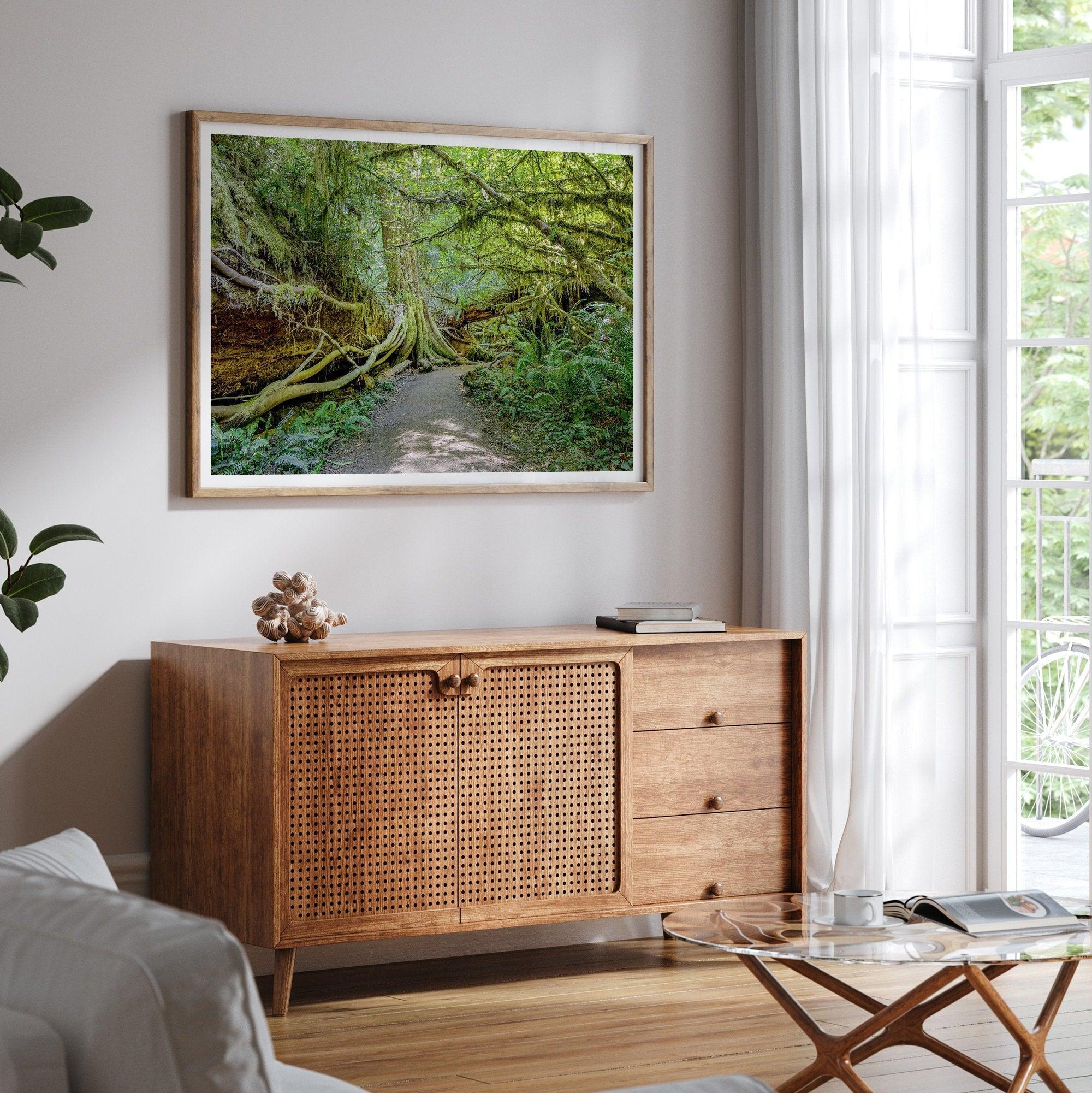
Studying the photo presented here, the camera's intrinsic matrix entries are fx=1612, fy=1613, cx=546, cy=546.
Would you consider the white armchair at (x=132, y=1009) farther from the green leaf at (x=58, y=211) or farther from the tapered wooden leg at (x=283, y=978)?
the tapered wooden leg at (x=283, y=978)

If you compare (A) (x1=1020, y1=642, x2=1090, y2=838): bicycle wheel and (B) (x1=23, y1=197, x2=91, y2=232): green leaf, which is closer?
(B) (x1=23, y1=197, x2=91, y2=232): green leaf

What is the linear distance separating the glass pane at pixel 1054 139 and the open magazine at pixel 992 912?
2.25 meters

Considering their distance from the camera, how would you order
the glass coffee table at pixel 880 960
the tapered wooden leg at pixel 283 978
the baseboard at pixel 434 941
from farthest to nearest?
1. the baseboard at pixel 434 941
2. the tapered wooden leg at pixel 283 978
3. the glass coffee table at pixel 880 960

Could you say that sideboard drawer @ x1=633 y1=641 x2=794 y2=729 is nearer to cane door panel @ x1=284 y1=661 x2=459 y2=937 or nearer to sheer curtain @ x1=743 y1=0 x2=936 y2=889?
sheer curtain @ x1=743 y1=0 x2=936 y2=889

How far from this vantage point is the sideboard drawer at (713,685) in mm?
3971

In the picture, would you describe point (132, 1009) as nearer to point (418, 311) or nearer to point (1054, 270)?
point (418, 311)

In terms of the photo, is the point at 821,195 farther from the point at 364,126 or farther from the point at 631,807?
the point at 631,807

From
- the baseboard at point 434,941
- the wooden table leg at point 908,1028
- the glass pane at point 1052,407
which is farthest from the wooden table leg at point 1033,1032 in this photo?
the glass pane at point 1052,407

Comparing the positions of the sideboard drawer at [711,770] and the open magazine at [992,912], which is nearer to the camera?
the open magazine at [992,912]

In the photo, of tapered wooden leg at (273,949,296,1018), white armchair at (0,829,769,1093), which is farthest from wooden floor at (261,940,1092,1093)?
white armchair at (0,829,769,1093)

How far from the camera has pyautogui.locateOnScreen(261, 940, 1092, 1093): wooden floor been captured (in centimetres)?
314

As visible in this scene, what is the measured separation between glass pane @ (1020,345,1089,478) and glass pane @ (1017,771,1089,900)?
0.86 metres

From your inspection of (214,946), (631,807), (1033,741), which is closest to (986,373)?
(1033,741)

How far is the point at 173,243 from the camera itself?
12.9ft
